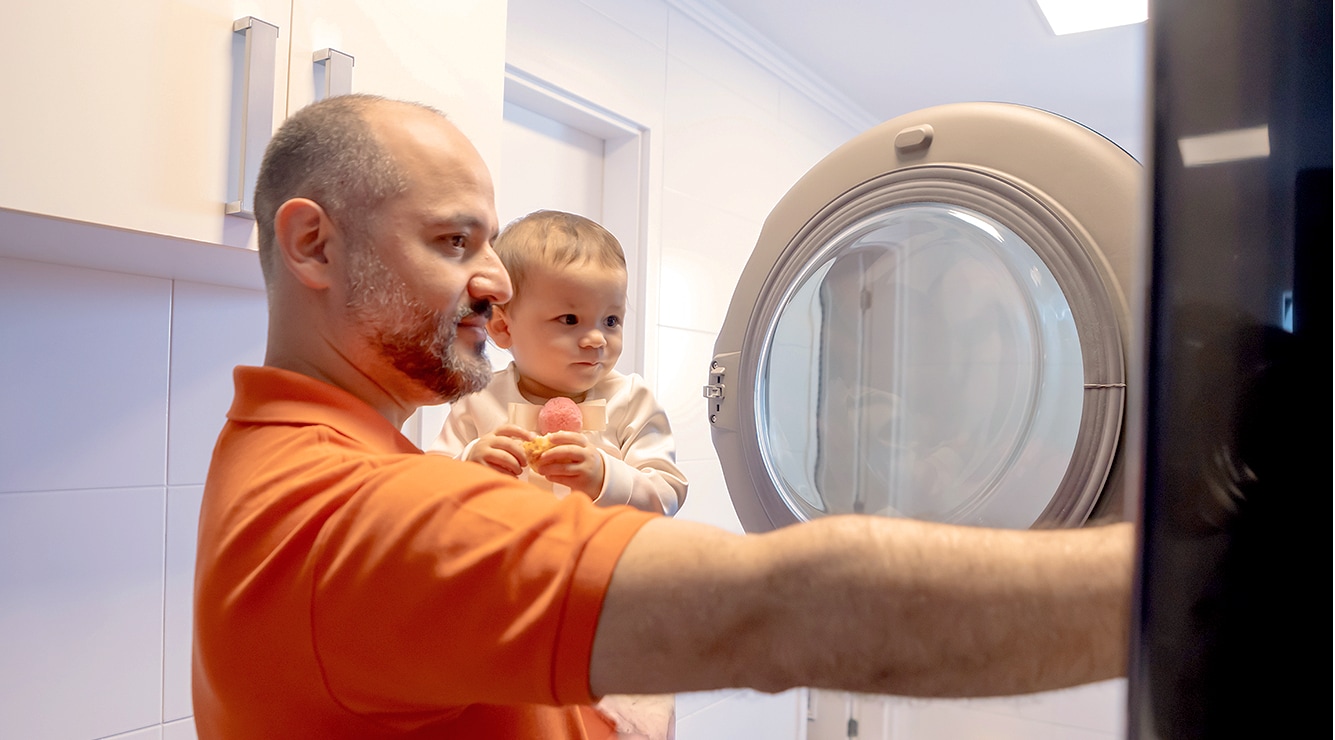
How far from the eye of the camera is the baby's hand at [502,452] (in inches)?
42.4

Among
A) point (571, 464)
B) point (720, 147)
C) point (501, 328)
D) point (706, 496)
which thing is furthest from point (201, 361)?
point (720, 147)

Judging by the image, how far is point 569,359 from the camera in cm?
136

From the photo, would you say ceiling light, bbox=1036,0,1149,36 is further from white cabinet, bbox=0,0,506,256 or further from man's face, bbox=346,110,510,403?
man's face, bbox=346,110,510,403

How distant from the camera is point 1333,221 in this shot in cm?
20

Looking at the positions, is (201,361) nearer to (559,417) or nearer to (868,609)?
(559,417)

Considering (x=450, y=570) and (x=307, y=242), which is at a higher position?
(x=307, y=242)

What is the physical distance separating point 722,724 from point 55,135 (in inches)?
95.0

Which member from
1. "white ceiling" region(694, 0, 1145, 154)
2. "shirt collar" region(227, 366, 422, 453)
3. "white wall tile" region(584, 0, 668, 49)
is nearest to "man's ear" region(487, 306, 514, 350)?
"shirt collar" region(227, 366, 422, 453)

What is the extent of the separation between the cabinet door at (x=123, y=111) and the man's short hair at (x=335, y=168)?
0.24 metres

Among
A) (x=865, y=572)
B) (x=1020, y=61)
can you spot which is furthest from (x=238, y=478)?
(x=1020, y=61)

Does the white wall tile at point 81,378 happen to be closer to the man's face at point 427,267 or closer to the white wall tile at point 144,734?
the white wall tile at point 144,734

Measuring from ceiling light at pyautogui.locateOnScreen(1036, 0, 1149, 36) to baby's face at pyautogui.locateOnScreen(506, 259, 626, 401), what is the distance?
1.89 meters

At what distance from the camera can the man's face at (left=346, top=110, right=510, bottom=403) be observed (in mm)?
809

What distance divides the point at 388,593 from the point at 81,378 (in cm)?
104
